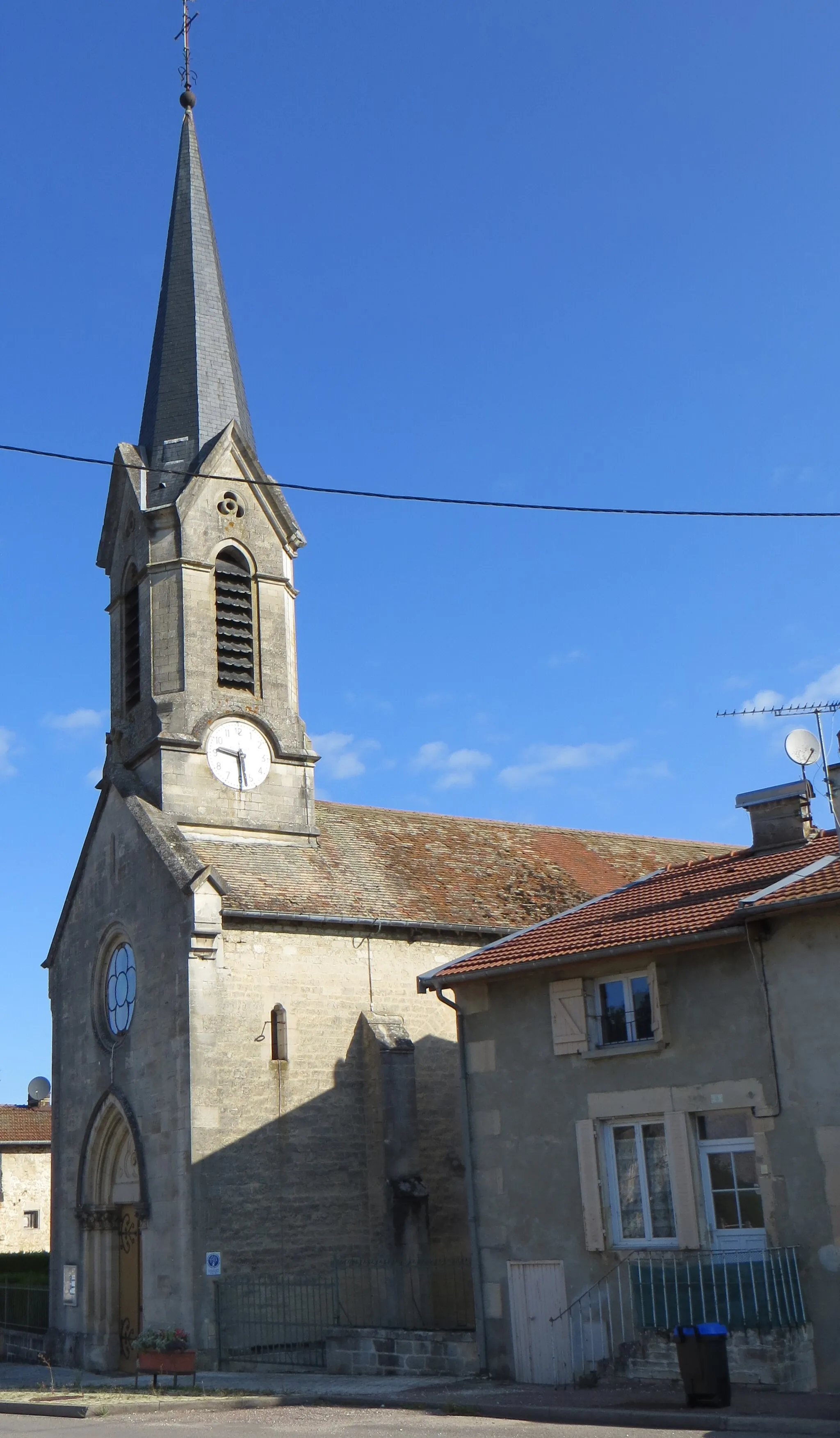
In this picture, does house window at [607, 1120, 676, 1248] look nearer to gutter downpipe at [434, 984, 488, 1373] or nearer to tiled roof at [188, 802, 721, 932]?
gutter downpipe at [434, 984, 488, 1373]

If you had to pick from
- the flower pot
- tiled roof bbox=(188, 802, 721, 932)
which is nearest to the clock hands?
tiled roof bbox=(188, 802, 721, 932)

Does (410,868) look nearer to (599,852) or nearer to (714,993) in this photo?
(599,852)

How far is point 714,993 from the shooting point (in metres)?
15.0

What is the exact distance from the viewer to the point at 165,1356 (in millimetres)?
17859

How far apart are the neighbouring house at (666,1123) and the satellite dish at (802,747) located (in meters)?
0.52

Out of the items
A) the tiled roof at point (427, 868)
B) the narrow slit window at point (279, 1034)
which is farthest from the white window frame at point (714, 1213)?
the tiled roof at point (427, 868)

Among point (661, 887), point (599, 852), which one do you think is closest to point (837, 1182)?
point (661, 887)

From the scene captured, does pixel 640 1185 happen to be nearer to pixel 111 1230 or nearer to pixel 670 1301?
pixel 670 1301

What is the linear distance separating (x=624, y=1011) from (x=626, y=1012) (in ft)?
0.17

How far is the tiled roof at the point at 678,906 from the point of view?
48.2 feet

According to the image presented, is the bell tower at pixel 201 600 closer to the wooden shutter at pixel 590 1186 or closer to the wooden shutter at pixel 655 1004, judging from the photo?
the wooden shutter at pixel 590 1186

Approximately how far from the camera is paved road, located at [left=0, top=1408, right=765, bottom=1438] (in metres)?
11.3

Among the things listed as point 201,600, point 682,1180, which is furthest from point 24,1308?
point 682,1180

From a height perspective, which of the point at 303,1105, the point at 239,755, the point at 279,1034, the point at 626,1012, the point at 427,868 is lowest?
the point at 303,1105
